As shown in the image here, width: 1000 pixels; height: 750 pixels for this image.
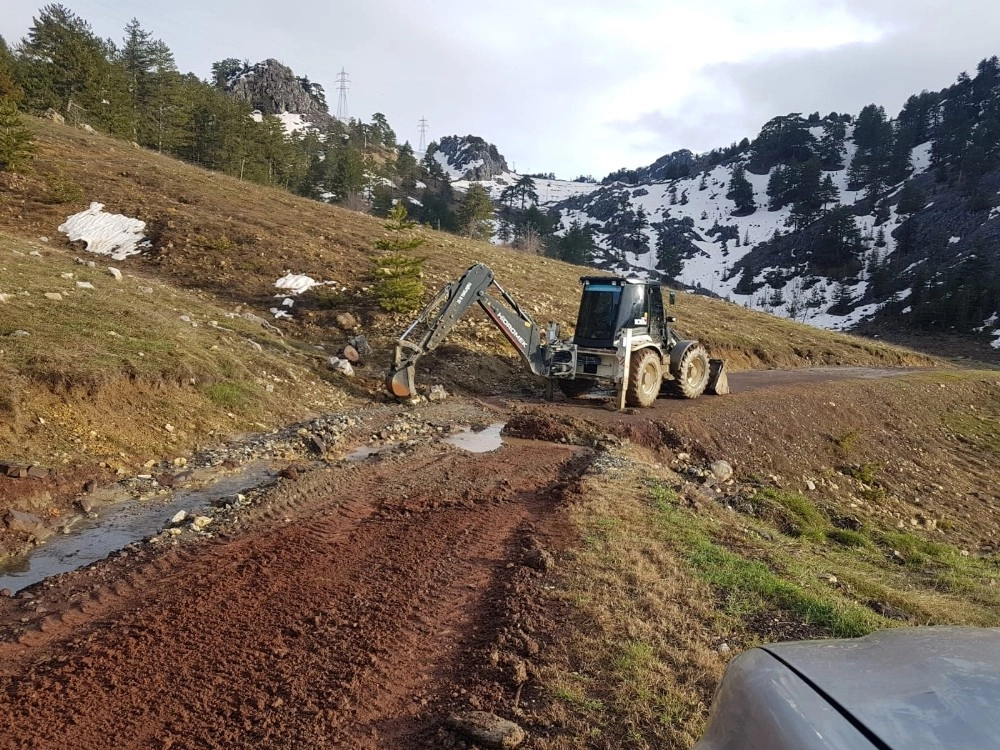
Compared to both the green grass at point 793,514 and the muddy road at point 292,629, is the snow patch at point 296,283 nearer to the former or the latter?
the muddy road at point 292,629

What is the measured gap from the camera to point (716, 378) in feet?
58.9

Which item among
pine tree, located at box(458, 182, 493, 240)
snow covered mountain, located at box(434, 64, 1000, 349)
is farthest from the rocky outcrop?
pine tree, located at box(458, 182, 493, 240)

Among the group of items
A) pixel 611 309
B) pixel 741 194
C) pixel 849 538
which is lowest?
pixel 849 538

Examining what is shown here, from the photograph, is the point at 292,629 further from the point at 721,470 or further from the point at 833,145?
the point at 833,145

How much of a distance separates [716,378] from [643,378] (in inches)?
156

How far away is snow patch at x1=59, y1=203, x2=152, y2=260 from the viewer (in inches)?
890

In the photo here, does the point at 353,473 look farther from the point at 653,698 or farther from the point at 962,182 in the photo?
the point at 962,182

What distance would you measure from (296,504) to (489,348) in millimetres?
11643

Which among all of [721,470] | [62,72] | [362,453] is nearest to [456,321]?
[362,453]

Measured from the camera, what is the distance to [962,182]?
10156cm

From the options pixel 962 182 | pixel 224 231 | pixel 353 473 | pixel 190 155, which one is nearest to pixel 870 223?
pixel 962 182

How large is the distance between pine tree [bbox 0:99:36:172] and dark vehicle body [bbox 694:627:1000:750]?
31878 millimetres

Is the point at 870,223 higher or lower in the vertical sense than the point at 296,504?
higher

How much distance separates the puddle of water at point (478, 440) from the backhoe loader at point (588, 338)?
2.57 m
